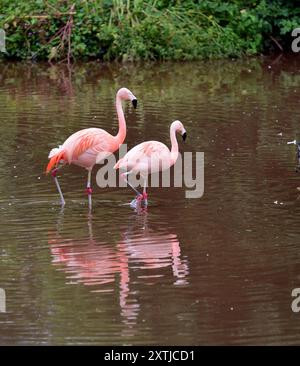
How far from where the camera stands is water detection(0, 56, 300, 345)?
21.9ft

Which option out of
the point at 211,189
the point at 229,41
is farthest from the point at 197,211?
the point at 229,41

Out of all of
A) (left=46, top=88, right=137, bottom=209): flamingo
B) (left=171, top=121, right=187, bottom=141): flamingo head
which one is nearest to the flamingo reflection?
(left=46, top=88, right=137, bottom=209): flamingo

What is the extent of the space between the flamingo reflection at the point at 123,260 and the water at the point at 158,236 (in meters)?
0.01

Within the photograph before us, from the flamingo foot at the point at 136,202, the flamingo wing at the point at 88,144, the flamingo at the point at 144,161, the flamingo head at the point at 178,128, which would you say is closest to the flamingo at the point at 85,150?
the flamingo wing at the point at 88,144

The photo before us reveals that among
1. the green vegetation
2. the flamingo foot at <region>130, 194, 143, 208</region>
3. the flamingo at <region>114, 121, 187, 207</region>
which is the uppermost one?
the green vegetation

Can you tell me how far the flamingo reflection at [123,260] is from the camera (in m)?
7.40

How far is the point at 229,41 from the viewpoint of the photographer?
18.6m

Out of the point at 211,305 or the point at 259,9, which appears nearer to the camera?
the point at 211,305

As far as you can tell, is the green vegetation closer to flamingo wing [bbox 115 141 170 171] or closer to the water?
the water

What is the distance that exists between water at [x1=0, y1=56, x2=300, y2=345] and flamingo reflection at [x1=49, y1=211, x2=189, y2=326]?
1cm

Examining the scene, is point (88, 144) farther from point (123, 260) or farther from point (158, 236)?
point (123, 260)
